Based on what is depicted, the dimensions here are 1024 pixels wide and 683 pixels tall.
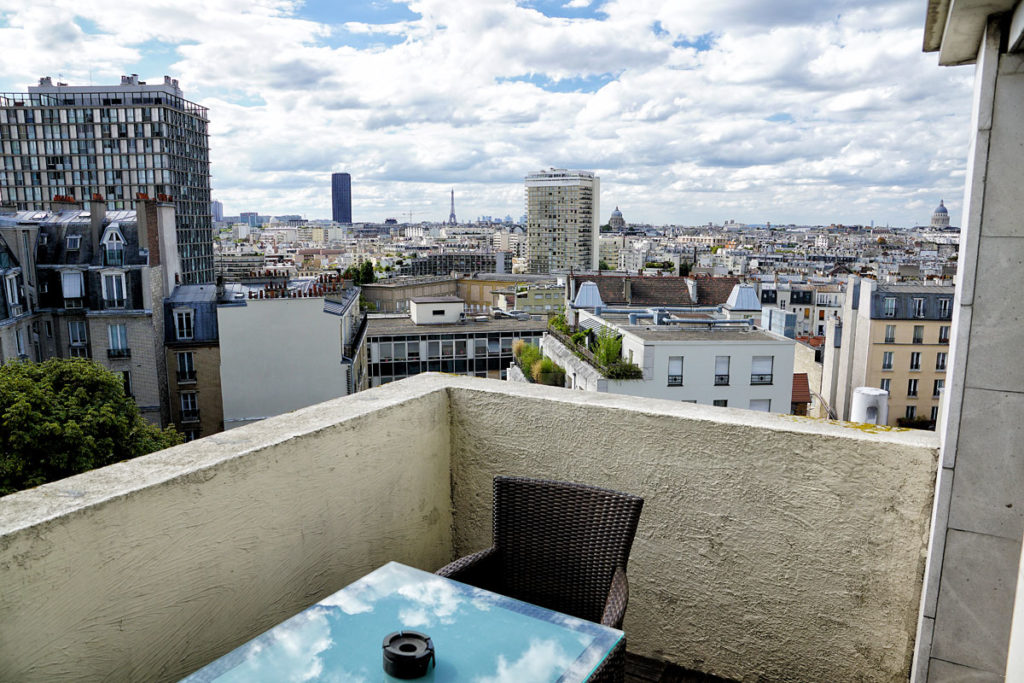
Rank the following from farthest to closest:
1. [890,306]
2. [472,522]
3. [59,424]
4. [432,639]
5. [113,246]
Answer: [890,306], [113,246], [59,424], [472,522], [432,639]

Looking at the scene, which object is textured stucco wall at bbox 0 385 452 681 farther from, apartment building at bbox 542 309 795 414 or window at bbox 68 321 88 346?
window at bbox 68 321 88 346

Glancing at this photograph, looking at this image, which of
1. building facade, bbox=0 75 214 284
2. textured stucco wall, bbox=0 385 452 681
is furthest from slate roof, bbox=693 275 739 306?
building facade, bbox=0 75 214 284

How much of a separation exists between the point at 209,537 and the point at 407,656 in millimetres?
936

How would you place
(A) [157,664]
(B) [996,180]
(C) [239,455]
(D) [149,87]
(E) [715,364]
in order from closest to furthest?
(B) [996,180] → (A) [157,664] → (C) [239,455] → (E) [715,364] → (D) [149,87]

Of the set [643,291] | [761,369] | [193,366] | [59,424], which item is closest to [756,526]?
[59,424]

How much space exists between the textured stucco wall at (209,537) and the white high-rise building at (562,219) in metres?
146

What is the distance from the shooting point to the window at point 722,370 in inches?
905

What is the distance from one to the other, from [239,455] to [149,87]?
249 feet

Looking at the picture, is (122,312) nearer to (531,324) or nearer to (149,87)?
(531,324)

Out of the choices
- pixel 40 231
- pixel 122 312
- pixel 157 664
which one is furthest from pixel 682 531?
pixel 40 231

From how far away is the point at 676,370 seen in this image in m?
22.7

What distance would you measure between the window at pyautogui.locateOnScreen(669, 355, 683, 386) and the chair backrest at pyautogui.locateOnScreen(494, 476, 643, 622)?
819 inches

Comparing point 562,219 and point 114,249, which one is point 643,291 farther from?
point 562,219

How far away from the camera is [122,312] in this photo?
80.7 ft
